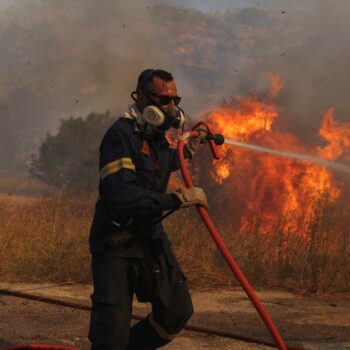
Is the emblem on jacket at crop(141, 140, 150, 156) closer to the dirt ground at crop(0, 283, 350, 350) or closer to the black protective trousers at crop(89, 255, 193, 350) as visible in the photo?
the black protective trousers at crop(89, 255, 193, 350)

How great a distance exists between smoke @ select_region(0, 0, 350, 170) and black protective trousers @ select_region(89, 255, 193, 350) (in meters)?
14.8

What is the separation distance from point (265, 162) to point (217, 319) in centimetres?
1033

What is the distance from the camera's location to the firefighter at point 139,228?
3289mm

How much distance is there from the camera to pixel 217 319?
591 centimetres

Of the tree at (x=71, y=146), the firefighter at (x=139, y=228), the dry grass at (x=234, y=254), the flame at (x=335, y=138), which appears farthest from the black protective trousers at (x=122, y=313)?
the tree at (x=71, y=146)

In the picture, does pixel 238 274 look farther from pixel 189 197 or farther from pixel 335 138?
pixel 335 138

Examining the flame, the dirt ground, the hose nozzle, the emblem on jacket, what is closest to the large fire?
the flame

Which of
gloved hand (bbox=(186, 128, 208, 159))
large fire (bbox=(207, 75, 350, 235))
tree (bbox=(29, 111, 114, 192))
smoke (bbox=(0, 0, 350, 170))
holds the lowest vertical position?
gloved hand (bbox=(186, 128, 208, 159))

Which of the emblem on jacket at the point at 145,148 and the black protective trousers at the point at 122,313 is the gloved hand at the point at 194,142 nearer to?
the emblem on jacket at the point at 145,148

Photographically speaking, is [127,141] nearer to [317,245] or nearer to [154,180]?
[154,180]

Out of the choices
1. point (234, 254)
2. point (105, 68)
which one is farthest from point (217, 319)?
point (105, 68)

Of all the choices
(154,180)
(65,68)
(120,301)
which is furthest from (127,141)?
(65,68)

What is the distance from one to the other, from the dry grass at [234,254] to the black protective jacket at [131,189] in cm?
384

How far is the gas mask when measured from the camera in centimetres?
335
